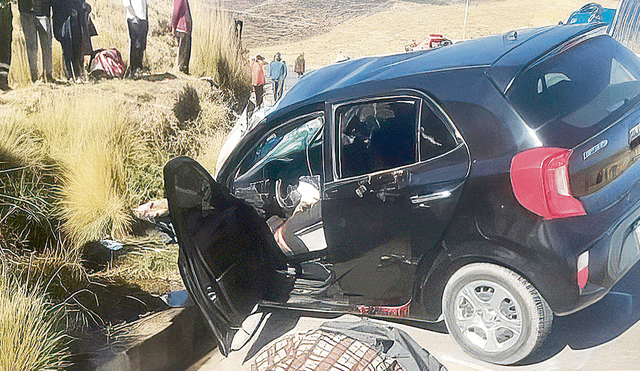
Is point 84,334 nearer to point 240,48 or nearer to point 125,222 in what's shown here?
point 125,222

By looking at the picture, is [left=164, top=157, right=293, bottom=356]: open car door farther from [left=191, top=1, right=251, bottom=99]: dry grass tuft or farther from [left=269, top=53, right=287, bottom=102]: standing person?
[left=191, top=1, right=251, bottom=99]: dry grass tuft

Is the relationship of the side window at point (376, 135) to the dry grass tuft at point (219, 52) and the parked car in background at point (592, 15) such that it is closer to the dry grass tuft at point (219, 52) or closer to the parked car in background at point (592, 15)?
the parked car in background at point (592, 15)

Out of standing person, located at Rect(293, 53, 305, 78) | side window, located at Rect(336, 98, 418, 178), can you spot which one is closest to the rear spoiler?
side window, located at Rect(336, 98, 418, 178)

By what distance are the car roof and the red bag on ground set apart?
74.7 inches

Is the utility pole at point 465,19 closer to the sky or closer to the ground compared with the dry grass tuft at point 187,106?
closer to the sky

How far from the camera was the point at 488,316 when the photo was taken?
3.11 meters

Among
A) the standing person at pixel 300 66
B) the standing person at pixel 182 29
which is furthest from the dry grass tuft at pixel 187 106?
the standing person at pixel 300 66

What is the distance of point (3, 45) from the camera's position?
4.62 meters

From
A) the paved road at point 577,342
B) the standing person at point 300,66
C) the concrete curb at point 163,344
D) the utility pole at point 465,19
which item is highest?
the utility pole at point 465,19

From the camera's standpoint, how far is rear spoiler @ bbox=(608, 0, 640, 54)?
3.61m

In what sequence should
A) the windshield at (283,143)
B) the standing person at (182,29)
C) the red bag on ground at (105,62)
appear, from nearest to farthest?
the windshield at (283,143)
the red bag on ground at (105,62)
the standing person at (182,29)

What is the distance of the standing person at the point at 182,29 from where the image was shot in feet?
17.1

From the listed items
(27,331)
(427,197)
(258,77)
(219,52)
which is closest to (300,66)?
(258,77)

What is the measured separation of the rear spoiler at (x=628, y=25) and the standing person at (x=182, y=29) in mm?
3623
